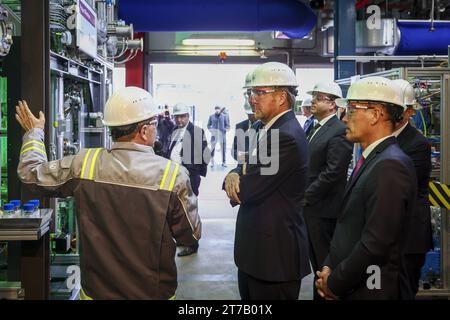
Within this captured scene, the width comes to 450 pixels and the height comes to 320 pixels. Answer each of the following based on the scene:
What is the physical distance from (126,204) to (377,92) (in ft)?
3.48

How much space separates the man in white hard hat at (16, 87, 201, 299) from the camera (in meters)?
1.59

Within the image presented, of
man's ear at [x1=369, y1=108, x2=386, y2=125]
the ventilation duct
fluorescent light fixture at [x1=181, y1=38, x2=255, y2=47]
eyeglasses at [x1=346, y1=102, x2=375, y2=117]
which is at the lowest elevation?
man's ear at [x1=369, y1=108, x2=386, y2=125]

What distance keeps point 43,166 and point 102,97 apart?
264cm

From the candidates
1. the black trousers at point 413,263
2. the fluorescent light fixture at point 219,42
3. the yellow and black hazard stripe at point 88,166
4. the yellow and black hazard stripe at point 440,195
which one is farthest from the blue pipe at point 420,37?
the yellow and black hazard stripe at point 88,166

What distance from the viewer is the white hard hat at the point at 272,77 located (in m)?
2.26

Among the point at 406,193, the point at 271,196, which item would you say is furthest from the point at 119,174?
the point at 406,193

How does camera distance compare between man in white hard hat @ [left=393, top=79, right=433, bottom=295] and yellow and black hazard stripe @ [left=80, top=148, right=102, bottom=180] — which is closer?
yellow and black hazard stripe @ [left=80, top=148, right=102, bottom=180]

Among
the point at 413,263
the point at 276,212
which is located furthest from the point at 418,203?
the point at 276,212

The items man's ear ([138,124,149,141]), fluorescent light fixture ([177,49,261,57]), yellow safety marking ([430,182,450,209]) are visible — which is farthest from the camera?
fluorescent light fixture ([177,49,261,57])

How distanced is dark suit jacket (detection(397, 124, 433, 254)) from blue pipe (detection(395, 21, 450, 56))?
3.17 m

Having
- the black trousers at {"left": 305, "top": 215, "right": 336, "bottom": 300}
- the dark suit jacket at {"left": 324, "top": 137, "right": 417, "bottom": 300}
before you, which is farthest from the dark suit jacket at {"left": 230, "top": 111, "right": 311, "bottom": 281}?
the black trousers at {"left": 305, "top": 215, "right": 336, "bottom": 300}

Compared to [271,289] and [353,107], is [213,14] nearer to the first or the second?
[353,107]

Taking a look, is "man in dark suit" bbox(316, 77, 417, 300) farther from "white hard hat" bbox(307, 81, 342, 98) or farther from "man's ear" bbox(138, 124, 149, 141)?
"white hard hat" bbox(307, 81, 342, 98)
